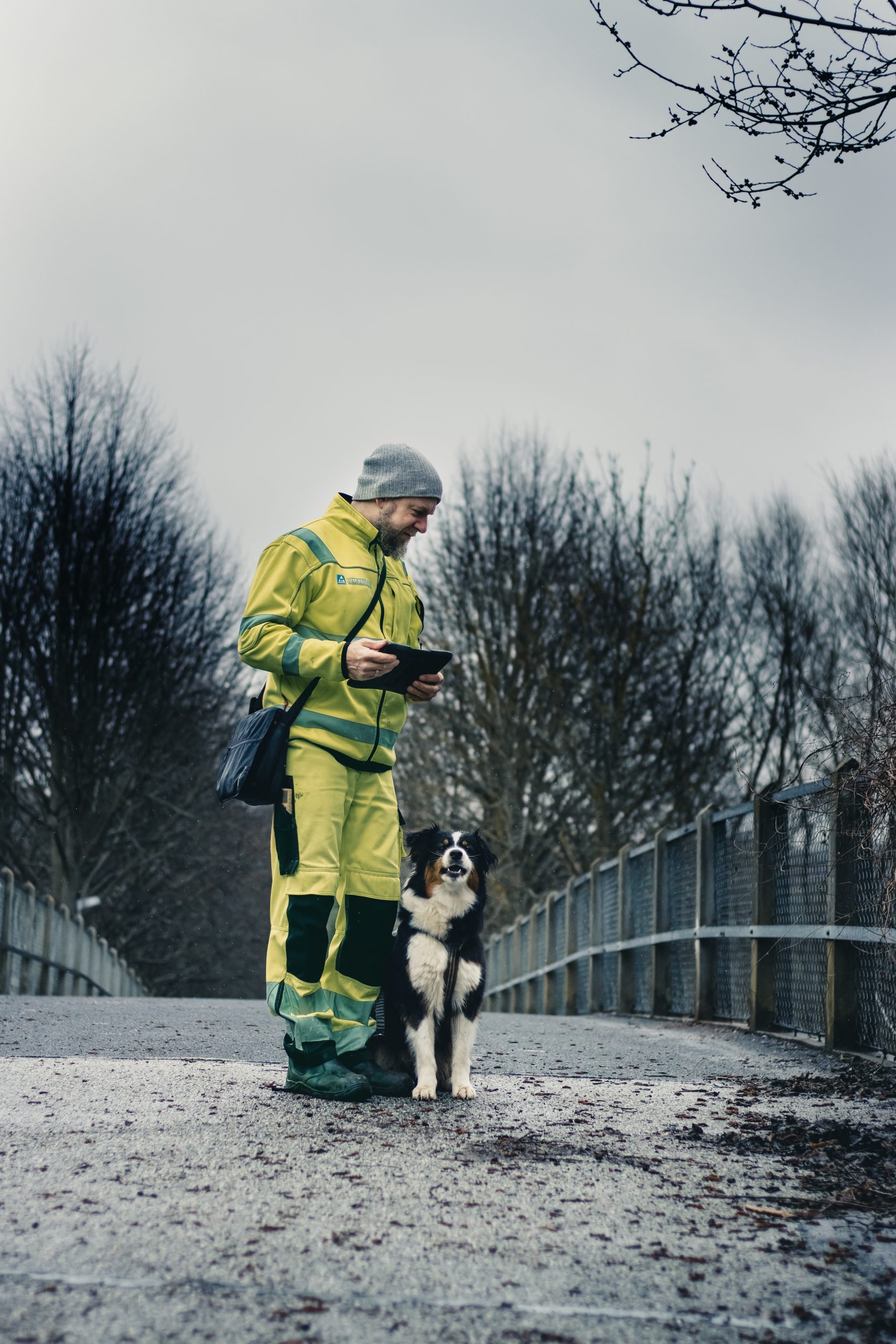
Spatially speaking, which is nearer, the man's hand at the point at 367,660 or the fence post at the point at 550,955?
the man's hand at the point at 367,660

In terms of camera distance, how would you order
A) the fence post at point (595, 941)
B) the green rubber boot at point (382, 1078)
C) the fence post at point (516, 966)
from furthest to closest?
the fence post at point (516, 966) < the fence post at point (595, 941) < the green rubber boot at point (382, 1078)

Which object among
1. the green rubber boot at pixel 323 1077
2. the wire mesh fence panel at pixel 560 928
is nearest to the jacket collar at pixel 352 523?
the green rubber boot at pixel 323 1077

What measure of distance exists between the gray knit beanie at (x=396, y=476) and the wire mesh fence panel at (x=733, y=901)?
369 centimetres

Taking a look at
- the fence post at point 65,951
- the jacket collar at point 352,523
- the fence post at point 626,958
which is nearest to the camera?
the jacket collar at point 352,523

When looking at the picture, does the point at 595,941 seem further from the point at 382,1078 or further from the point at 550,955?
the point at 382,1078

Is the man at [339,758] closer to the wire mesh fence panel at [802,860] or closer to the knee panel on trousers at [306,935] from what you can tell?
the knee panel on trousers at [306,935]

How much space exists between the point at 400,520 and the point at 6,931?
37.2 ft

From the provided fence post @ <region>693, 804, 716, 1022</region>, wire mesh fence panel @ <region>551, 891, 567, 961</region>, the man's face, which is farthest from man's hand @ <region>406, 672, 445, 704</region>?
wire mesh fence panel @ <region>551, 891, 567, 961</region>

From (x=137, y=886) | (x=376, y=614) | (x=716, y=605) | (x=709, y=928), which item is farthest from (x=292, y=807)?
(x=137, y=886)

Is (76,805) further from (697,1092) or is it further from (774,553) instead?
(697,1092)

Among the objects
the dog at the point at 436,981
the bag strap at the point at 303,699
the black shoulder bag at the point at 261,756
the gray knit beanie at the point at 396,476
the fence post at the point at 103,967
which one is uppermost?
the gray knit beanie at the point at 396,476

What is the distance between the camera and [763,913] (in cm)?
770

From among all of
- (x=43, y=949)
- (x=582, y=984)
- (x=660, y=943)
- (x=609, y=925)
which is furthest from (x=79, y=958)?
(x=660, y=943)

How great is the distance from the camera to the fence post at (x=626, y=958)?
39.9ft
